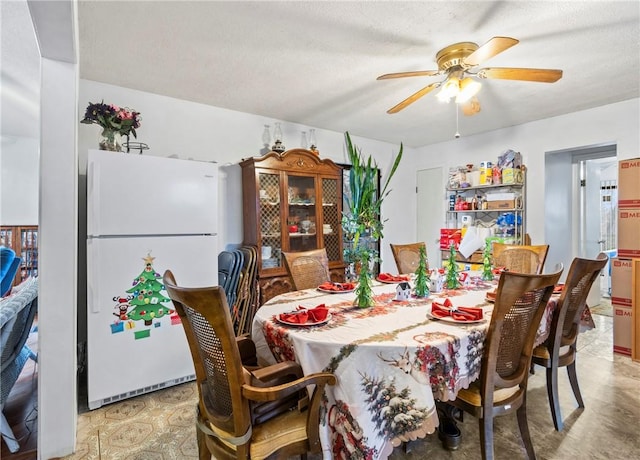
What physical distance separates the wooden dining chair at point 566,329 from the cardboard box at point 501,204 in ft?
6.77

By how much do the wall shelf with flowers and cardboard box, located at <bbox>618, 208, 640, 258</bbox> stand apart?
13.7 feet

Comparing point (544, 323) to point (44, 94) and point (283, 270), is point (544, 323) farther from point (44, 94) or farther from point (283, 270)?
point (44, 94)

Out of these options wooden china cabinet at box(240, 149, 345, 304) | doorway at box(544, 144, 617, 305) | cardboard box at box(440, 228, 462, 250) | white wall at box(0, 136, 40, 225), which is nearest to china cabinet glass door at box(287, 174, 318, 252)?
wooden china cabinet at box(240, 149, 345, 304)

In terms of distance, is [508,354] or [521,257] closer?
[508,354]

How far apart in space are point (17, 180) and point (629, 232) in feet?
25.1

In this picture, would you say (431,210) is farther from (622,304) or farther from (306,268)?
(306,268)

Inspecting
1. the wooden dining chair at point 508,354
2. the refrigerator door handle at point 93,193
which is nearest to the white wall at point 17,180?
the refrigerator door handle at point 93,193

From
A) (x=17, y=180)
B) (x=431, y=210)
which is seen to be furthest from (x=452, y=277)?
(x=17, y=180)

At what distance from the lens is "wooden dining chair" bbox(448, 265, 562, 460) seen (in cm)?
136

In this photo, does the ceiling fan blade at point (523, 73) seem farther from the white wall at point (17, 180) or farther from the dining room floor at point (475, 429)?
the white wall at point (17, 180)

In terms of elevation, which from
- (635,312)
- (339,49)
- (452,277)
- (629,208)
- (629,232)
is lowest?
(635,312)

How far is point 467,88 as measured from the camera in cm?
213

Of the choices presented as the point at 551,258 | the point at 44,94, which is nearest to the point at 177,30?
the point at 44,94

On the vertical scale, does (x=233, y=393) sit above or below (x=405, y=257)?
below
